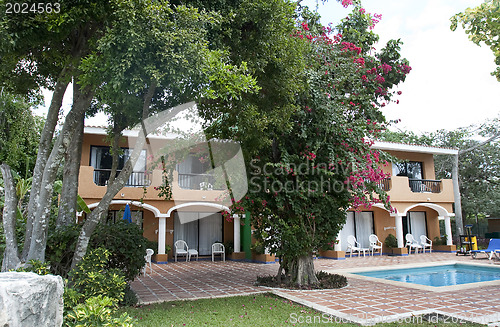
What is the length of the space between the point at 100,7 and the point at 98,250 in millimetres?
4095

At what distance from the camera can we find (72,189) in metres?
7.81

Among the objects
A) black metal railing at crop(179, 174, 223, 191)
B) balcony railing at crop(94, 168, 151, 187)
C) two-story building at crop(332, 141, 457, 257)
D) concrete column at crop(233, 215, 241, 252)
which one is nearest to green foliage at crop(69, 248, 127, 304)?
balcony railing at crop(94, 168, 151, 187)

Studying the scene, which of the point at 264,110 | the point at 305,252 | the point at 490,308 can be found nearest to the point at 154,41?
the point at 264,110

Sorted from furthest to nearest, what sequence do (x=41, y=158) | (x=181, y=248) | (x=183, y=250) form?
(x=181, y=248) < (x=183, y=250) < (x=41, y=158)

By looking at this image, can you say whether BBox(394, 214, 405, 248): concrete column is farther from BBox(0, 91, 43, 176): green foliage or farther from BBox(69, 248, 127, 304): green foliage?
BBox(0, 91, 43, 176): green foliage

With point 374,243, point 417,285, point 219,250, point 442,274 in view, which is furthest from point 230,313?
point 374,243

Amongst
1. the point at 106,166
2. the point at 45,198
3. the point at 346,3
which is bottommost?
the point at 45,198

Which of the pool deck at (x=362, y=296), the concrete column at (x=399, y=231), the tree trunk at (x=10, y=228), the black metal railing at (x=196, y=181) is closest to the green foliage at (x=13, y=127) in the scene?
the black metal railing at (x=196, y=181)

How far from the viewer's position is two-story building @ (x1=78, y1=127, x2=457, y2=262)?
14.6 meters

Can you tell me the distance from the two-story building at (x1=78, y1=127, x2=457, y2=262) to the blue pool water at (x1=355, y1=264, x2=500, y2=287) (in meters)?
2.38

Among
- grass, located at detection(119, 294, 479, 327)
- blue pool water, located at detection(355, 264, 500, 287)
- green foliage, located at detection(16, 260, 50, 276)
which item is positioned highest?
green foliage, located at detection(16, 260, 50, 276)

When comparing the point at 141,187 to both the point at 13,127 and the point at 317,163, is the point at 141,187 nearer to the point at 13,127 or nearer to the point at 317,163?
the point at 13,127

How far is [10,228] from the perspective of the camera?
21.2ft

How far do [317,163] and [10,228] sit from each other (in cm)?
639
